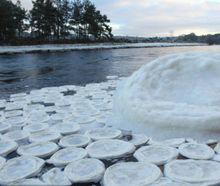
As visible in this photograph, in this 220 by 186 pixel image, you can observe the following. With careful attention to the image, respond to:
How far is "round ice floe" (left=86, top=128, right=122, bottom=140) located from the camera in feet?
11.1

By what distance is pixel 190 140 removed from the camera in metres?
3.18

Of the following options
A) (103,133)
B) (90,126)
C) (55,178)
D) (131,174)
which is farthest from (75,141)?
(131,174)

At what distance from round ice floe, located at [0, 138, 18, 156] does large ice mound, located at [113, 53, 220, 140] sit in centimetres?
125

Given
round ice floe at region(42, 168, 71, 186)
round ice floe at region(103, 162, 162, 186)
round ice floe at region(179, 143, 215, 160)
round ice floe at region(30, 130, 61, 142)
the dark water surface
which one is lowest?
the dark water surface

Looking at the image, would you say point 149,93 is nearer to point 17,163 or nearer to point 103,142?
point 103,142

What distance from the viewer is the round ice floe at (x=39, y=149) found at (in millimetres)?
2979

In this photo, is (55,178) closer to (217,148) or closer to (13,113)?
(217,148)

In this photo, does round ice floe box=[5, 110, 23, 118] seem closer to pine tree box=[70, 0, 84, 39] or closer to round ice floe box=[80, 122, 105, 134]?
round ice floe box=[80, 122, 105, 134]

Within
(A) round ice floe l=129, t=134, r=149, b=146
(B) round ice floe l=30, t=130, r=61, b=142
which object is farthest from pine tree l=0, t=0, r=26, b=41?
(A) round ice floe l=129, t=134, r=149, b=146

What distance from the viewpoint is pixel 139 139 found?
10.7ft

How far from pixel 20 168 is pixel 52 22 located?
48864 mm

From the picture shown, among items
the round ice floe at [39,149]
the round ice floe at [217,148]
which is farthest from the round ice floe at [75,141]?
the round ice floe at [217,148]

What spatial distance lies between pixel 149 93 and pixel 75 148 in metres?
1.47

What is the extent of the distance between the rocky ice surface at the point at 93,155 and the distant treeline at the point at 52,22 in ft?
136
